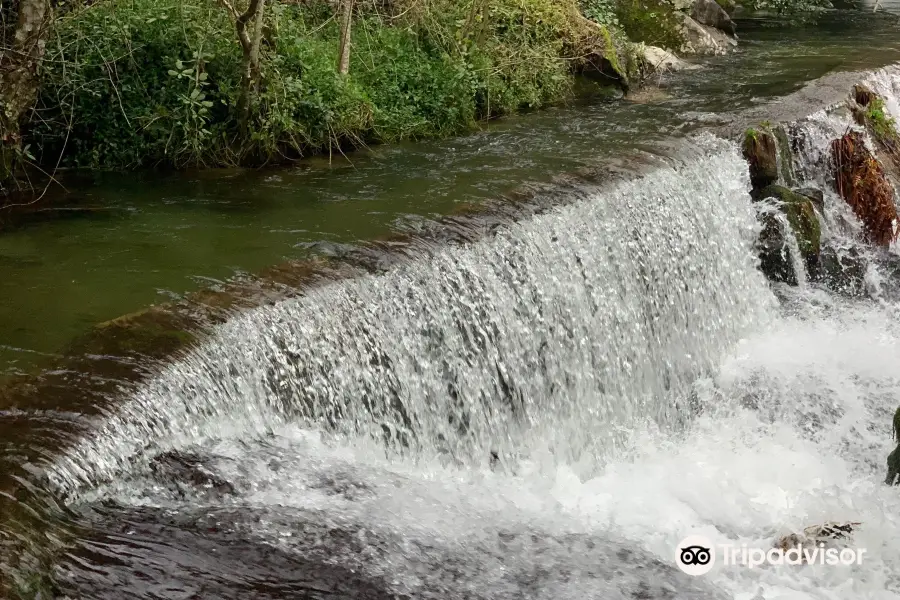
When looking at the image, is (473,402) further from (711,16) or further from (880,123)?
(711,16)

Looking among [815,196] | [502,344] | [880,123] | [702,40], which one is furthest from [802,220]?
[702,40]

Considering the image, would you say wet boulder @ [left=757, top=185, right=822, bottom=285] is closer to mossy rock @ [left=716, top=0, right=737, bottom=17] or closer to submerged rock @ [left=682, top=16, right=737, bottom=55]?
submerged rock @ [left=682, top=16, right=737, bottom=55]

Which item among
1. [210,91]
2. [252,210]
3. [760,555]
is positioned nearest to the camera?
[760,555]

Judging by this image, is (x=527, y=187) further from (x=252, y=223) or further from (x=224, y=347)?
(x=224, y=347)

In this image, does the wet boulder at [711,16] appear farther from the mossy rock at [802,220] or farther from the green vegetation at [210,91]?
the mossy rock at [802,220]

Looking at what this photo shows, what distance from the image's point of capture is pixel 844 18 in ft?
63.4

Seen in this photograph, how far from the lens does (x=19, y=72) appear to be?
7.22m

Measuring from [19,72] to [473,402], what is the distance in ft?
14.6

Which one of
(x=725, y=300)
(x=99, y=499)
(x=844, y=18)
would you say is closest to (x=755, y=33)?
(x=844, y=18)

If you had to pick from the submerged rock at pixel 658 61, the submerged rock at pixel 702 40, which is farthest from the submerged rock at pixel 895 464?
the submerged rock at pixel 702 40

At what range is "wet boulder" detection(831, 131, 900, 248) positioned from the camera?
9641mm

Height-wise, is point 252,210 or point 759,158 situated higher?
point 759,158

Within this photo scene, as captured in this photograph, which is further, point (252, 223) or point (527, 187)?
point (527, 187)

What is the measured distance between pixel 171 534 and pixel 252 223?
3429mm
